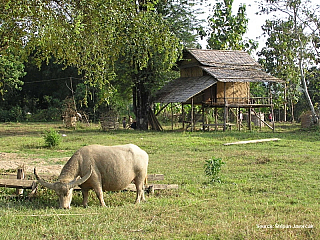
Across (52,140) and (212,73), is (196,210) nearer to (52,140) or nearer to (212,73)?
(52,140)

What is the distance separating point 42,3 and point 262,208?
6663 millimetres

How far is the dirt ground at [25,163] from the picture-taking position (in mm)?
11661

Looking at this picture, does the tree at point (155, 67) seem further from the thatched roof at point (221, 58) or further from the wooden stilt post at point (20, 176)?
the wooden stilt post at point (20, 176)

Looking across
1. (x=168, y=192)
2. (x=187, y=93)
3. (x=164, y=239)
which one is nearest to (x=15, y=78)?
(x=187, y=93)

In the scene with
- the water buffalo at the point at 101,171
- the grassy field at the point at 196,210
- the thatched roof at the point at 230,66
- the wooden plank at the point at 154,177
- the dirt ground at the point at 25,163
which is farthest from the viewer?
the thatched roof at the point at 230,66

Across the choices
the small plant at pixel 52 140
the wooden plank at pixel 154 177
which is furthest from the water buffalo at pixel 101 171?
the small plant at pixel 52 140

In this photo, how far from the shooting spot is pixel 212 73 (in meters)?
28.0

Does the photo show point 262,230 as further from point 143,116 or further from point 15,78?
point 15,78

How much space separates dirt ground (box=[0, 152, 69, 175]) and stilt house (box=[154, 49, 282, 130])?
45.7 ft

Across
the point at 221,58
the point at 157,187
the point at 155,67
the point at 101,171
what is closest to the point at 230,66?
the point at 221,58

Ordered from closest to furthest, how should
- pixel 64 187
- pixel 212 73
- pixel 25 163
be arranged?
1. pixel 64 187
2. pixel 25 163
3. pixel 212 73

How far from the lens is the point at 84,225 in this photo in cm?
626

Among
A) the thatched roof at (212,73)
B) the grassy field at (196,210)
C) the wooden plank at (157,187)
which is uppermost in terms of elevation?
the thatched roof at (212,73)

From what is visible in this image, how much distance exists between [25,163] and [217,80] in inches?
652
